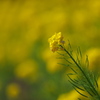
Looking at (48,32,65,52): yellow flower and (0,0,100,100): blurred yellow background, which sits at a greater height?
(0,0,100,100): blurred yellow background

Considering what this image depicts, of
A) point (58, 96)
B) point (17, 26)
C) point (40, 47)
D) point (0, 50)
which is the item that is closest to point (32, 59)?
point (40, 47)

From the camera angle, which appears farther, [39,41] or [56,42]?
[39,41]

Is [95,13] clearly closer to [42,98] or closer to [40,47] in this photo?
[40,47]

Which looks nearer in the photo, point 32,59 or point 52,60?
point 52,60

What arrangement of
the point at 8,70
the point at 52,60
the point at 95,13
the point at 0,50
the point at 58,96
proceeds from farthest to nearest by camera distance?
1. the point at 0,50
2. the point at 8,70
3. the point at 95,13
4. the point at 52,60
5. the point at 58,96

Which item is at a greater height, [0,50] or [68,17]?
[0,50]

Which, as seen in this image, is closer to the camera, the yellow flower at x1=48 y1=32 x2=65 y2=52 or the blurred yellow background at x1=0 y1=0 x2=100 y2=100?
the yellow flower at x1=48 y1=32 x2=65 y2=52

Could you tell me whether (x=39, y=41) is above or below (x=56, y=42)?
above

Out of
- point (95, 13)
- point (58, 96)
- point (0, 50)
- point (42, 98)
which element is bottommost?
point (58, 96)
